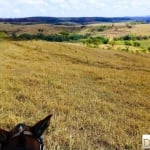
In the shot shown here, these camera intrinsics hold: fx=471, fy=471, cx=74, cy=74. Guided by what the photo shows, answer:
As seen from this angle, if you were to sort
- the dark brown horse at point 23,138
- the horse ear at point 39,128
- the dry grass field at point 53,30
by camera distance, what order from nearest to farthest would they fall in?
the dark brown horse at point 23,138 < the horse ear at point 39,128 < the dry grass field at point 53,30

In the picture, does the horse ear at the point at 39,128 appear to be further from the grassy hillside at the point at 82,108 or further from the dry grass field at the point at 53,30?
the dry grass field at the point at 53,30

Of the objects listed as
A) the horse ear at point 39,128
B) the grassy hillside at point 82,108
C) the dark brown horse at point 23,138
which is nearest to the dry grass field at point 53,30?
the grassy hillside at point 82,108

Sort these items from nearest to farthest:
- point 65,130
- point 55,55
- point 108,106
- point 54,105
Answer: point 65,130 → point 54,105 → point 108,106 → point 55,55

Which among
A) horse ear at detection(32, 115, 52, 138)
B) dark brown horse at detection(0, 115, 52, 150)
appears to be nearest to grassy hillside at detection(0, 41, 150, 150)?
horse ear at detection(32, 115, 52, 138)

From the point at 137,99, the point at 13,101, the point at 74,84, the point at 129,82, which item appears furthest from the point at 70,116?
the point at 129,82

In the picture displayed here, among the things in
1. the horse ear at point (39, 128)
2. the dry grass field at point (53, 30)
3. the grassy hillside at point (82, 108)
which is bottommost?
the dry grass field at point (53, 30)

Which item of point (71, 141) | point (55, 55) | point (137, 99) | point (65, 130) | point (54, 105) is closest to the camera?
point (71, 141)

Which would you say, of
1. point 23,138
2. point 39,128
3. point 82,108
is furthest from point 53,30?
point 23,138

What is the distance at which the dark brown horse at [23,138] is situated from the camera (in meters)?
2.54

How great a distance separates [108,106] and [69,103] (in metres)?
1.10

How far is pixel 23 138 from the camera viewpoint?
2.58m

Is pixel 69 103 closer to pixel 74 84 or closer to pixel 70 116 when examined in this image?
pixel 70 116

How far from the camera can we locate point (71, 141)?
8.42 m

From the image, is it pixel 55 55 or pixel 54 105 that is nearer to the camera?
pixel 54 105
